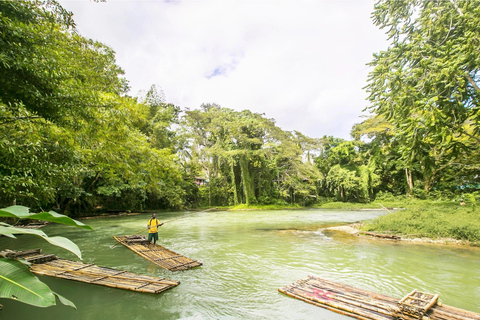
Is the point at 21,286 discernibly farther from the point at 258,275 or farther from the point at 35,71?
the point at 258,275

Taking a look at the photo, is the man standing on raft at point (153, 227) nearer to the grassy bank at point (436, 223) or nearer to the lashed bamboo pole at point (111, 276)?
the lashed bamboo pole at point (111, 276)

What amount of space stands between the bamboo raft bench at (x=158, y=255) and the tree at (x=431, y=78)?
832 centimetres

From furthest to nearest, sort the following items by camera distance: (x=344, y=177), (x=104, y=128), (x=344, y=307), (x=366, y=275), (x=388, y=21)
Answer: (x=344, y=177)
(x=388, y=21)
(x=104, y=128)
(x=366, y=275)
(x=344, y=307)

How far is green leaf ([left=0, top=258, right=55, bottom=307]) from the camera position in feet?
4.01

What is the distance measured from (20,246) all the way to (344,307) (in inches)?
416

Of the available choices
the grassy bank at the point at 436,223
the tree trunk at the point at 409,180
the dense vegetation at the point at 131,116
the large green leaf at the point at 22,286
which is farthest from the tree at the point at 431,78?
the tree trunk at the point at 409,180

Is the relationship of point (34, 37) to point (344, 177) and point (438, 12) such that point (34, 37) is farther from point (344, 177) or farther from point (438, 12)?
Answer: point (344, 177)

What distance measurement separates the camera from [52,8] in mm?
6004

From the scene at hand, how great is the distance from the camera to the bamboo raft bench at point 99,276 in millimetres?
5070

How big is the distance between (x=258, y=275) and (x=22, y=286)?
19.1 ft

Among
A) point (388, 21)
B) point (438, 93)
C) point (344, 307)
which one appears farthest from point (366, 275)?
point (388, 21)

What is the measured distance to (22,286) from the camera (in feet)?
4.16

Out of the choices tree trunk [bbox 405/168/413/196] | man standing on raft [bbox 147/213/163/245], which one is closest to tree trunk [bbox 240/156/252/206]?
tree trunk [bbox 405/168/413/196]

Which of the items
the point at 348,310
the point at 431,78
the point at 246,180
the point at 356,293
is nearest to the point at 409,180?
the point at 246,180
